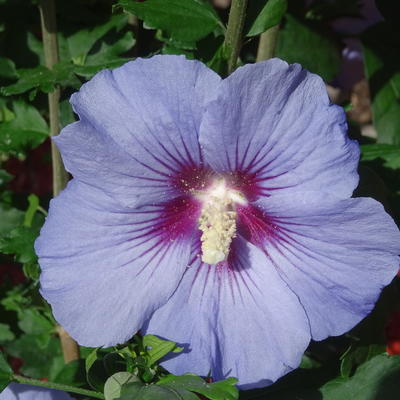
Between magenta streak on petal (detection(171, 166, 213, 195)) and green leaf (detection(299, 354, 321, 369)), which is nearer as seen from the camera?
magenta streak on petal (detection(171, 166, 213, 195))

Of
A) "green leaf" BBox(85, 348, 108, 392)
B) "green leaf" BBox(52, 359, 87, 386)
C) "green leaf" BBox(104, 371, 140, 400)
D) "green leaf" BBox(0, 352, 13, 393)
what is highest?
"green leaf" BBox(104, 371, 140, 400)

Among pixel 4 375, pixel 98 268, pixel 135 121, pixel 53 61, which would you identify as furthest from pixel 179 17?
pixel 4 375

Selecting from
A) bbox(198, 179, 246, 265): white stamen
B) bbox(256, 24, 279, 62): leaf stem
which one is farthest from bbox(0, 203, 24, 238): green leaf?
bbox(256, 24, 279, 62): leaf stem

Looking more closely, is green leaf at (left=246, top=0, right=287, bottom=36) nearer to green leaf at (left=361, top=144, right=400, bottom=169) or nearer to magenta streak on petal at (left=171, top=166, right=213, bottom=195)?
magenta streak on petal at (left=171, top=166, right=213, bottom=195)

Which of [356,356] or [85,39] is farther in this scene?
[85,39]

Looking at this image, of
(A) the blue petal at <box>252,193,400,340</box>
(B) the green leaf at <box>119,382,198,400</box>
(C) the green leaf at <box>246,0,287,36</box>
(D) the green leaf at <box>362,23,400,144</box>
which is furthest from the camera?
(D) the green leaf at <box>362,23,400,144</box>

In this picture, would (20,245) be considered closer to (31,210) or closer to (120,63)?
(31,210)
